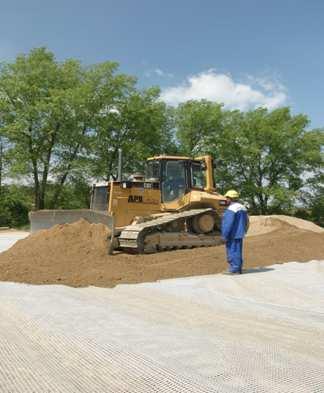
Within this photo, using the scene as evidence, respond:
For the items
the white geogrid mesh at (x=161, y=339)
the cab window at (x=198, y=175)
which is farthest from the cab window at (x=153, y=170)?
the white geogrid mesh at (x=161, y=339)

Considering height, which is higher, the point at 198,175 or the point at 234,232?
the point at 198,175

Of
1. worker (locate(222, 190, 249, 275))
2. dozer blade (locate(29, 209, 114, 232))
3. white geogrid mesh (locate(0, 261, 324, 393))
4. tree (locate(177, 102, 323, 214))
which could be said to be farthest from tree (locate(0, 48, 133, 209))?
white geogrid mesh (locate(0, 261, 324, 393))

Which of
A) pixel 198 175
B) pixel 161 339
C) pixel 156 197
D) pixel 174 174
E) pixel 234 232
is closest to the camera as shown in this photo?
pixel 161 339

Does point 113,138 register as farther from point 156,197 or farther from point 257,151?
Result: point 156,197

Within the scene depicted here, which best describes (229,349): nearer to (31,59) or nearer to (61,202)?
(61,202)

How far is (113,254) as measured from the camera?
10797 millimetres

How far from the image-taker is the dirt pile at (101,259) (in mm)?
7578

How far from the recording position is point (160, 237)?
37.1ft

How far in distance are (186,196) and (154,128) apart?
24.1 m

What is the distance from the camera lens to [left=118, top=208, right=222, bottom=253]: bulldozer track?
35.7 feet

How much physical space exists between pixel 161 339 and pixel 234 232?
183 inches

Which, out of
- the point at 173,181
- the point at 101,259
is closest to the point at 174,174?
the point at 173,181

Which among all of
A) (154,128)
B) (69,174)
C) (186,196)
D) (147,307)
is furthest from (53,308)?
(154,128)

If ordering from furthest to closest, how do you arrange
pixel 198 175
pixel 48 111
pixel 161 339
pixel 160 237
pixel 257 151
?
pixel 257 151 < pixel 48 111 < pixel 198 175 < pixel 160 237 < pixel 161 339
